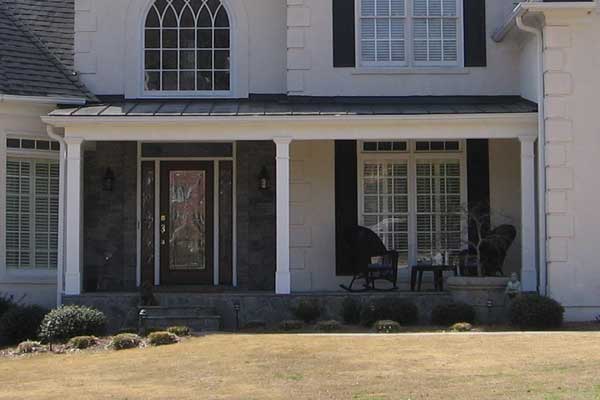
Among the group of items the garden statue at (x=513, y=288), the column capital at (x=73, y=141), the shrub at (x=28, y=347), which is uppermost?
the column capital at (x=73, y=141)

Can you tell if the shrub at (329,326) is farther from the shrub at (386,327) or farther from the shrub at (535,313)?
the shrub at (535,313)

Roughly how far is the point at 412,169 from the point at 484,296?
3183 mm

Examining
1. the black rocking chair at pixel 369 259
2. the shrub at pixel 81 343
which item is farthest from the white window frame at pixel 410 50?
the shrub at pixel 81 343

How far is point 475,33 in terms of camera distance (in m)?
17.3

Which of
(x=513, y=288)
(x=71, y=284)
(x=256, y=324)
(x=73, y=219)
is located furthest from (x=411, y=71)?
(x=71, y=284)

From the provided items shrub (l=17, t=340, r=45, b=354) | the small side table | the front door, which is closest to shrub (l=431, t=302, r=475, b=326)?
the small side table

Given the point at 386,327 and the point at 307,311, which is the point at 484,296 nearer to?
the point at 386,327

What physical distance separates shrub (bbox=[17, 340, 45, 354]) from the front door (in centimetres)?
422

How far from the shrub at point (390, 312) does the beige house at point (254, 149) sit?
90.4 inches

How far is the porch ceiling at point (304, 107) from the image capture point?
1567 cm

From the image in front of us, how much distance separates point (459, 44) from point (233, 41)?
13.6 feet

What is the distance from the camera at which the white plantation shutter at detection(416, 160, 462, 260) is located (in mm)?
17297

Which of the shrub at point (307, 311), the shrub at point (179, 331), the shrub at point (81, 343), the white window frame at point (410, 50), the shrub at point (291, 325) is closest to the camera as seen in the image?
the shrub at point (81, 343)

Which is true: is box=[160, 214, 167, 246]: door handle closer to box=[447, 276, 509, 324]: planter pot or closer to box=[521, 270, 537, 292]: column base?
box=[447, 276, 509, 324]: planter pot
